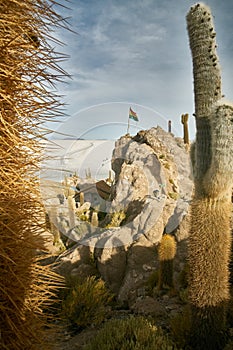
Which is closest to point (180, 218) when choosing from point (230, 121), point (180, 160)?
point (230, 121)

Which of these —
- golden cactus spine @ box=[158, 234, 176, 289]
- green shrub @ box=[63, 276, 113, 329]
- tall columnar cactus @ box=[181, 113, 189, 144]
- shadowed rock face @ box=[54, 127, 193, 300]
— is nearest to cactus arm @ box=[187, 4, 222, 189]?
shadowed rock face @ box=[54, 127, 193, 300]

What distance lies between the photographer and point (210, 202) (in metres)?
4.17

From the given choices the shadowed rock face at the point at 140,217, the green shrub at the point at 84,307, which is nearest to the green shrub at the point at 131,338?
the green shrub at the point at 84,307

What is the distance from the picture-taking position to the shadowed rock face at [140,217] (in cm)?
818

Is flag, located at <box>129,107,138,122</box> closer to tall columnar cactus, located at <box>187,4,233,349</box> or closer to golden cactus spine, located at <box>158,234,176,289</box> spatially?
golden cactus spine, located at <box>158,234,176,289</box>

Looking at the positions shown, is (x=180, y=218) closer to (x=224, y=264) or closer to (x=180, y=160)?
(x=224, y=264)

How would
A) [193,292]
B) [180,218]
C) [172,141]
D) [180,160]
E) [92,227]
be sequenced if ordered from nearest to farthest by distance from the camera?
[193,292] < [180,218] < [92,227] < [180,160] < [172,141]

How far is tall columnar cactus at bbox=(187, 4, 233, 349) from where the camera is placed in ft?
13.3

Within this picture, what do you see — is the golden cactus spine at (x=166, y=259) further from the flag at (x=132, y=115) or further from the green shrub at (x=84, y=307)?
the flag at (x=132, y=115)

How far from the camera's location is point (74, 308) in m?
6.13

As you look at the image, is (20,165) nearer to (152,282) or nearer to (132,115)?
(152,282)

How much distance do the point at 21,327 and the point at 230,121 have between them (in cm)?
347

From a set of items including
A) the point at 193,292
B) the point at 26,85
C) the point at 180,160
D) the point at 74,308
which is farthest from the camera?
the point at 180,160

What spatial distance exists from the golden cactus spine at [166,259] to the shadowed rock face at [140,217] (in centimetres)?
117
